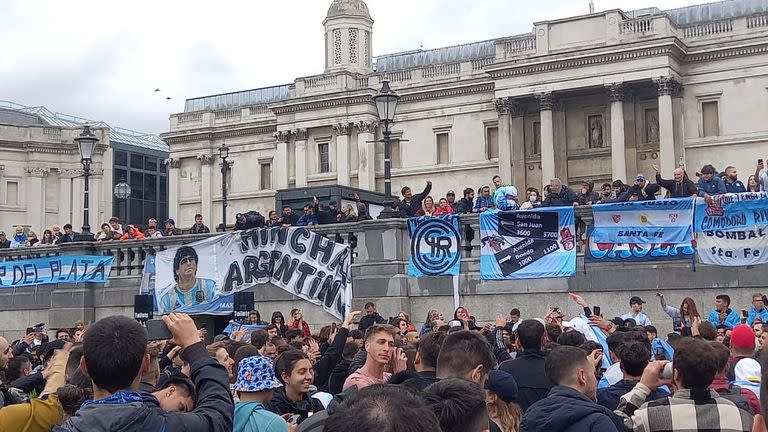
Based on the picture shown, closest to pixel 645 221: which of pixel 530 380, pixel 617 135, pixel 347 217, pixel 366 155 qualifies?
pixel 347 217

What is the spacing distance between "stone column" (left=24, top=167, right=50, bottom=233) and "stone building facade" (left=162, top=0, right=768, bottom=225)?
43.0 feet

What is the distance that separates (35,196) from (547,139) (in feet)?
136

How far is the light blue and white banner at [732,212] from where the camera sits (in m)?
17.2

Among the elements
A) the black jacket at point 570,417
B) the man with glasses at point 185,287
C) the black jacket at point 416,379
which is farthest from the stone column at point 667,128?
the black jacket at point 570,417

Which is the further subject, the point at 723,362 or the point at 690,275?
the point at 690,275

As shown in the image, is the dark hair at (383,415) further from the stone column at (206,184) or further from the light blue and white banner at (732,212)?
the stone column at (206,184)

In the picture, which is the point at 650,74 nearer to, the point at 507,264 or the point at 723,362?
the point at 507,264

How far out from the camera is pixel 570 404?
225 inches

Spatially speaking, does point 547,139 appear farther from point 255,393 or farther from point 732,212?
point 255,393

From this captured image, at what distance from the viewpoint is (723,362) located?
601 centimetres

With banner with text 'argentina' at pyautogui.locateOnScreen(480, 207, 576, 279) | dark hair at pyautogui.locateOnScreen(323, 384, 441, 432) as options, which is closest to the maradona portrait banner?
banner with text 'argentina' at pyautogui.locateOnScreen(480, 207, 576, 279)

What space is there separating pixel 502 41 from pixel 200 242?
3841 centimetres

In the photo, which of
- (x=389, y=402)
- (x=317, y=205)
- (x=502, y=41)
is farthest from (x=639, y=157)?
(x=389, y=402)

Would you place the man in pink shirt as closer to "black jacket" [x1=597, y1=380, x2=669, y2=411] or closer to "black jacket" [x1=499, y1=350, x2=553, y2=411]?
"black jacket" [x1=499, y1=350, x2=553, y2=411]
